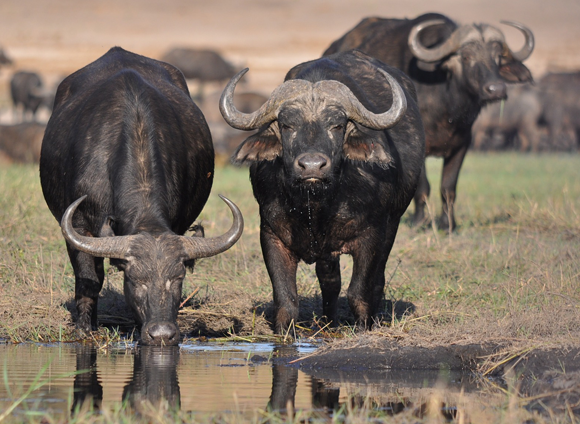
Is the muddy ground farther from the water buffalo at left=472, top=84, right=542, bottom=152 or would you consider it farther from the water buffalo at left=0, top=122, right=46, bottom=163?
the water buffalo at left=0, top=122, right=46, bottom=163

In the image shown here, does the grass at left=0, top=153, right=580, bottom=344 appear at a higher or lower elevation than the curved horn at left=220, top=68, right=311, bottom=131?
lower

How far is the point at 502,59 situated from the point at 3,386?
27.2 ft

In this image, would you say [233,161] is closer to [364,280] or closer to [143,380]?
[364,280]

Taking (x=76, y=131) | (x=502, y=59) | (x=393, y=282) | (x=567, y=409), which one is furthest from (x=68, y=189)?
(x=502, y=59)

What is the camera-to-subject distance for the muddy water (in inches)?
183

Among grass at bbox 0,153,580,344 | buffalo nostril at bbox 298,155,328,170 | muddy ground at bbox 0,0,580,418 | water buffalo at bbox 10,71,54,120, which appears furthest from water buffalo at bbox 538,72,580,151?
buffalo nostril at bbox 298,155,328,170

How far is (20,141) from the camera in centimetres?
1869

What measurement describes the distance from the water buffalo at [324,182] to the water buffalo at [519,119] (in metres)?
21.4

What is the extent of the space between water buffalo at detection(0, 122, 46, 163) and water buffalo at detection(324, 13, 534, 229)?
338 inches

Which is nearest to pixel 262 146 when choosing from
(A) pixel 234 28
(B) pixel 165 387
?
(B) pixel 165 387

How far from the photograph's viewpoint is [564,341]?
5441 millimetres

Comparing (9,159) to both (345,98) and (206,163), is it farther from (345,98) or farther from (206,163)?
(345,98)

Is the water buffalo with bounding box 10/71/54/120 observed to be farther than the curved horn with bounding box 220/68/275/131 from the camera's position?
Yes

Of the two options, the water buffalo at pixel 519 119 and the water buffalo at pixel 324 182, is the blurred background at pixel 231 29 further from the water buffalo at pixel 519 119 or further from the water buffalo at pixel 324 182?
the water buffalo at pixel 324 182
